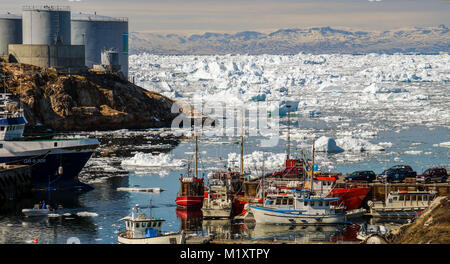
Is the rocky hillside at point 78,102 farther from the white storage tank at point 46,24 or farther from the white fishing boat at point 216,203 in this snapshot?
the white fishing boat at point 216,203

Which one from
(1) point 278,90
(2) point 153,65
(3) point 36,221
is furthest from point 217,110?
(2) point 153,65

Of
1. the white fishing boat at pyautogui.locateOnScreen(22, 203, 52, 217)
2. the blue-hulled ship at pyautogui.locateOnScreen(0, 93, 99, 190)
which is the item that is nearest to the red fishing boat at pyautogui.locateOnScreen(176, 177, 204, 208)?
the white fishing boat at pyautogui.locateOnScreen(22, 203, 52, 217)

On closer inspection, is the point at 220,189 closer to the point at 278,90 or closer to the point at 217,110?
the point at 217,110

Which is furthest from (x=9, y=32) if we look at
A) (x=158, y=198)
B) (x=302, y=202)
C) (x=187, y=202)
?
(x=302, y=202)

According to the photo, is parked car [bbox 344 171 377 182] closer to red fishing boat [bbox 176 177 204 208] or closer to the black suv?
the black suv

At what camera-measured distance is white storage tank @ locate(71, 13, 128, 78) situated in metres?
82.1

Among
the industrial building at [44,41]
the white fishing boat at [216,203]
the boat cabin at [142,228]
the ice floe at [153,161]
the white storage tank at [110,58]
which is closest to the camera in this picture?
the boat cabin at [142,228]

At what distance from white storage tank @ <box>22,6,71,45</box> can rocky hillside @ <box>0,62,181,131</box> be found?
3.85m

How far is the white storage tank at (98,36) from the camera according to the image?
8206 cm

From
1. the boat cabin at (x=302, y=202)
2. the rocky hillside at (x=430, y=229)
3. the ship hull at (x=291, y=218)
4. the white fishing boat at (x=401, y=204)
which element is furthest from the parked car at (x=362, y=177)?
the rocky hillside at (x=430, y=229)

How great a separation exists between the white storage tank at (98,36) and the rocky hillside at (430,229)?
6569 cm

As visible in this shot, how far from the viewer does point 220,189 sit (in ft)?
97.2
